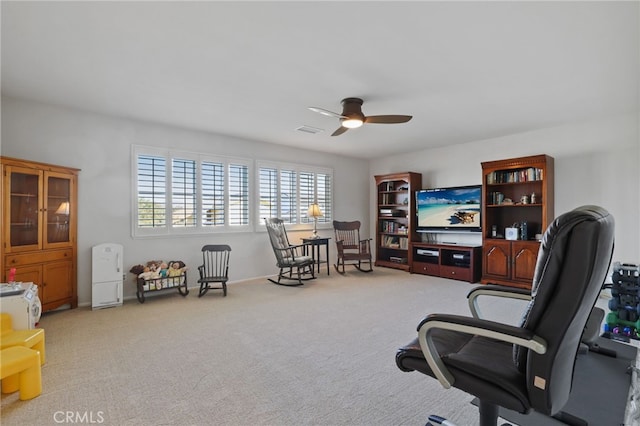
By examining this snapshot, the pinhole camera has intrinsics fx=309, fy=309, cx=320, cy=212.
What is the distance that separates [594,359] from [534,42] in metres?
2.59

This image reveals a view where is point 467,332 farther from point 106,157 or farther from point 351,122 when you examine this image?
point 106,157

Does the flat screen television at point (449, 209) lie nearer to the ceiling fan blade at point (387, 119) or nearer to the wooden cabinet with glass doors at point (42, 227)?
the ceiling fan blade at point (387, 119)

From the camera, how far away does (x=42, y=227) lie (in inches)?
139

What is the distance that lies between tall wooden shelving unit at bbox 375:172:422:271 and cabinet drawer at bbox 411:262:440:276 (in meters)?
0.16

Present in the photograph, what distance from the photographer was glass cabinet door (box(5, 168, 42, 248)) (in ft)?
10.8

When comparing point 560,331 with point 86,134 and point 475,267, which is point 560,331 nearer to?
point 475,267

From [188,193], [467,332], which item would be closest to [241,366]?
[467,332]

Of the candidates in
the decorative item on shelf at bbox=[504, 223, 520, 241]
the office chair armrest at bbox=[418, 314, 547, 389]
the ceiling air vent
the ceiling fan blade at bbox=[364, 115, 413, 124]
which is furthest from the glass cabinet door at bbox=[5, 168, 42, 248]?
the decorative item on shelf at bbox=[504, 223, 520, 241]

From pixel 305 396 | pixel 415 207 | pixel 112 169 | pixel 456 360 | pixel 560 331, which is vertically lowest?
pixel 305 396

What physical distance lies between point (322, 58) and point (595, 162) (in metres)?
→ 4.39

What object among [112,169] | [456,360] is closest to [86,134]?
[112,169]

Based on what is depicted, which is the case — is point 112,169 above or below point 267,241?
above

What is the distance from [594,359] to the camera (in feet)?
8.15

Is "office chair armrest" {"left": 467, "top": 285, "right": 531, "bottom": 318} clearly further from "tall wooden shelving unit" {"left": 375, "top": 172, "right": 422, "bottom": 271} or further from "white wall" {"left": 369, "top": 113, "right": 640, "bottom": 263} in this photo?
"tall wooden shelving unit" {"left": 375, "top": 172, "right": 422, "bottom": 271}
